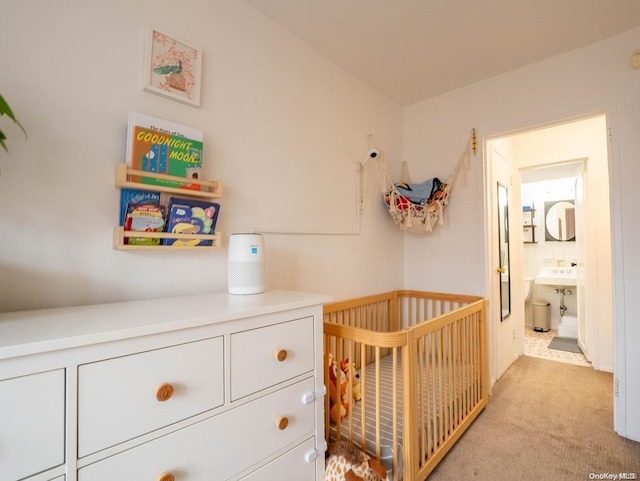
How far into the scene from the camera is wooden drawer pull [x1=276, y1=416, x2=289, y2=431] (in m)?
1.06

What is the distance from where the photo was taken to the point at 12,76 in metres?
0.98

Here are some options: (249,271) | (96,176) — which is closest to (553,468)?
(249,271)

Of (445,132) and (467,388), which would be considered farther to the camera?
(445,132)

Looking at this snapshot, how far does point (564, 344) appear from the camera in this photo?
3.73 m

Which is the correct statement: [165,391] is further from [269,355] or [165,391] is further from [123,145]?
[123,145]

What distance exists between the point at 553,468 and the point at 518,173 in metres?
2.79

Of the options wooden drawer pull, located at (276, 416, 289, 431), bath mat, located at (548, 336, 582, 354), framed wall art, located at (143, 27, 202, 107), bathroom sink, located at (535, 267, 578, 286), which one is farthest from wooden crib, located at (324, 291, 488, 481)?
bathroom sink, located at (535, 267, 578, 286)

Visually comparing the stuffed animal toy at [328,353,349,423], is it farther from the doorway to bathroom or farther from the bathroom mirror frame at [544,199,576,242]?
the bathroom mirror frame at [544,199,576,242]

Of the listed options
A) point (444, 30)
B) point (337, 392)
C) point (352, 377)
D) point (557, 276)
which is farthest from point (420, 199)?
point (557, 276)

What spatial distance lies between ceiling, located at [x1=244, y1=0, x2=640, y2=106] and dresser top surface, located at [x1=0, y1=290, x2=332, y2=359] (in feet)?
5.13

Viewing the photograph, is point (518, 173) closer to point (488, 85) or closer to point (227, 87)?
point (488, 85)

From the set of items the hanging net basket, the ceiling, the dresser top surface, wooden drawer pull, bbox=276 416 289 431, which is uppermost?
the ceiling

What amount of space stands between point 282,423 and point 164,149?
3.73 ft

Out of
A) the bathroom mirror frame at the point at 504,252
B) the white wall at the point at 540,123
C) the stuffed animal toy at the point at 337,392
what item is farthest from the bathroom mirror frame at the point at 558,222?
the stuffed animal toy at the point at 337,392
